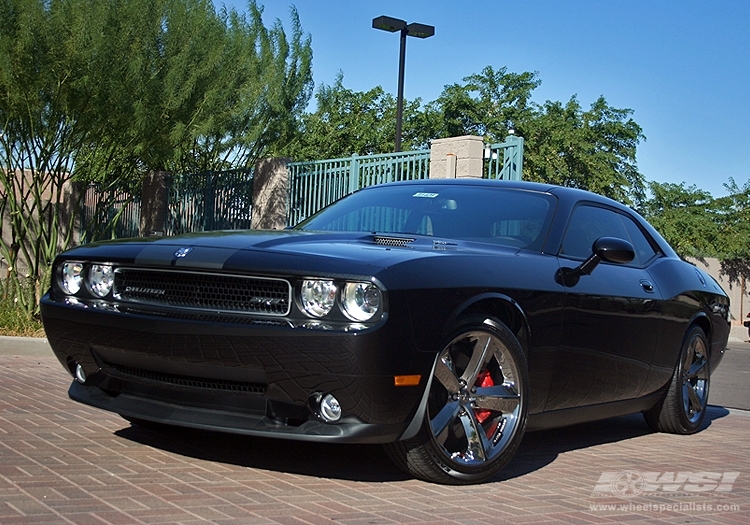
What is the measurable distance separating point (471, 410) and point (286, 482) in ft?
2.93

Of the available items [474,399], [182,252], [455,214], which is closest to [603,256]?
[455,214]

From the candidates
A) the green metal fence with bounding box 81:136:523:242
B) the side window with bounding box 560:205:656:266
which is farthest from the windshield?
the green metal fence with bounding box 81:136:523:242

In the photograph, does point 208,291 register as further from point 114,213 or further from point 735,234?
point 735,234

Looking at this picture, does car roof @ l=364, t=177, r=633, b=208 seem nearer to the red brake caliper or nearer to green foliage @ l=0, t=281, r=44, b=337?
the red brake caliper

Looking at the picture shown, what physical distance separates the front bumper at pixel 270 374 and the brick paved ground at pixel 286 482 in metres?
0.27

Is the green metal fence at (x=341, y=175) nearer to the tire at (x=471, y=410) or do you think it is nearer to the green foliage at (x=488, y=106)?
the tire at (x=471, y=410)

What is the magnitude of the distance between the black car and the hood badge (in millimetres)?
36

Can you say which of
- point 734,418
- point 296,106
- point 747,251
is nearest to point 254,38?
point 296,106

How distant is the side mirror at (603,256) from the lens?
5.28m

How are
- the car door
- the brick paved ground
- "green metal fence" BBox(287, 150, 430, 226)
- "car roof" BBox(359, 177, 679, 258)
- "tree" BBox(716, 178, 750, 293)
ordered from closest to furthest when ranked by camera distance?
the brick paved ground → the car door → "car roof" BBox(359, 177, 679, 258) → "green metal fence" BBox(287, 150, 430, 226) → "tree" BBox(716, 178, 750, 293)

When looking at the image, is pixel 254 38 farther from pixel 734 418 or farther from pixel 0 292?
pixel 734 418

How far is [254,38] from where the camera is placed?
22.4 meters

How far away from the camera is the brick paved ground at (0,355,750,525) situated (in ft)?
12.6

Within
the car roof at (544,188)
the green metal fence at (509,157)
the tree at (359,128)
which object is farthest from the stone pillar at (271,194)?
the tree at (359,128)
